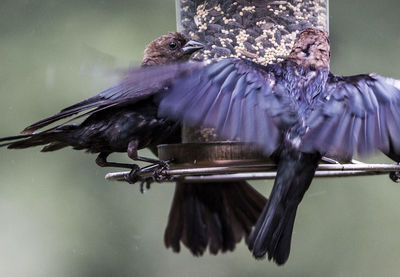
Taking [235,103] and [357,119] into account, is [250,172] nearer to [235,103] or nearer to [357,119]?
[235,103]

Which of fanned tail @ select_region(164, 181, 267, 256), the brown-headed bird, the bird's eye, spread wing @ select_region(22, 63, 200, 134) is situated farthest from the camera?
fanned tail @ select_region(164, 181, 267, 256)

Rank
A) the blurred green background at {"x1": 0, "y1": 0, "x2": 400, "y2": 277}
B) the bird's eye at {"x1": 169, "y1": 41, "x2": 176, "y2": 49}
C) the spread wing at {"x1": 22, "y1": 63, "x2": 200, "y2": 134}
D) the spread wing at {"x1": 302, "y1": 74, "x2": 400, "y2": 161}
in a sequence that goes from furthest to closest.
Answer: the blurred green background at {"x1": 0, "y1": 0, "x2": 400, "y2": 277}, the bird's eye at {"x1": 169, "y1": 41, "x2": 176, "y2": 49}, the spread wing at {"x1": 22, "y1": 63, "x2": 200, "y2": 134}, the spread wing at {"x1": 302, "y1": 74, "x2": 400, "y2": 161}

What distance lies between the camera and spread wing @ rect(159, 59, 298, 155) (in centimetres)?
547

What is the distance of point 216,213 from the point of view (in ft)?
22.4

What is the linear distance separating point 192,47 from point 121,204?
296 cm

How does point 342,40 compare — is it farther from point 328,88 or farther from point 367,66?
point 328,88

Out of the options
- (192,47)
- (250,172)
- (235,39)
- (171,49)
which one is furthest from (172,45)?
(250,172)

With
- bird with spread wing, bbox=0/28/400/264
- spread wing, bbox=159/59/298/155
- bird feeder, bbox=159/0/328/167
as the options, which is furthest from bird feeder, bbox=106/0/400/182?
spread wing, bbox=159/59/298/155

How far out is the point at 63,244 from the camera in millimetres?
9117

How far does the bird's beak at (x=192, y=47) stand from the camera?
6.44 m

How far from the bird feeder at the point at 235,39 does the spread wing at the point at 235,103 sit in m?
0.33

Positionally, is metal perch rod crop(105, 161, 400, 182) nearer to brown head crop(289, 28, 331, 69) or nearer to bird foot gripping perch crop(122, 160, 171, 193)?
bird foot gripping perch crop(122, 160, 171, 193)

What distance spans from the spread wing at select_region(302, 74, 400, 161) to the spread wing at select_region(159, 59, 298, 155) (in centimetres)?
18

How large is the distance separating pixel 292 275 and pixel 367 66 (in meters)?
1.72
